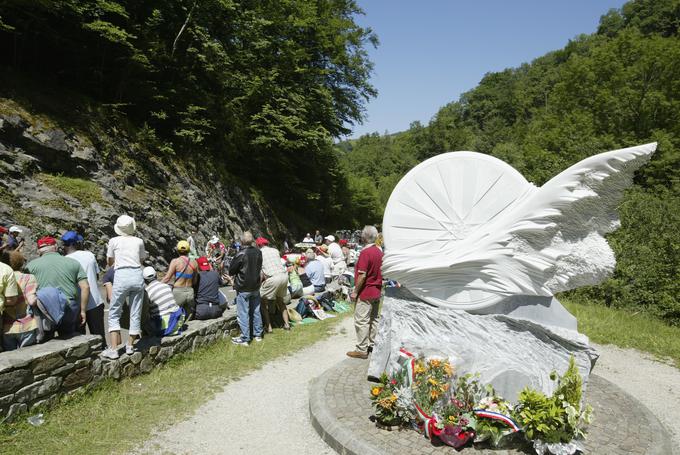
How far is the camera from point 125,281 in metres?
5.59

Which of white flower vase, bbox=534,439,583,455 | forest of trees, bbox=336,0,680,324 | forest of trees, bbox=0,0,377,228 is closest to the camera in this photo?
white flower vase, bbox=534,439,583,455

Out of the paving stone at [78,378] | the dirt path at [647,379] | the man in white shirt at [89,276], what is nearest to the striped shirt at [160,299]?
the man in white shirt at [89,276]

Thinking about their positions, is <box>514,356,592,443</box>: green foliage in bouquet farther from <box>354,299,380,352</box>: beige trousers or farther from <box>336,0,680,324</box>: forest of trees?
<box>336,0,680,324</box>: forest of trees

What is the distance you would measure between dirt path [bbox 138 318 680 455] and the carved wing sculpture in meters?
2.25

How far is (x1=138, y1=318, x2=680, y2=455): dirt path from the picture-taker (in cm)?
455

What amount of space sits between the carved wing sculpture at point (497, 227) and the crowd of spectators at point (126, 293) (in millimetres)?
1403

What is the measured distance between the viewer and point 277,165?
25203 millimetres

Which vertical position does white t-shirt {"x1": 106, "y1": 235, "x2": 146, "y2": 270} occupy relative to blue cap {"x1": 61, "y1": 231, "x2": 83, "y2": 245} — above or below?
below

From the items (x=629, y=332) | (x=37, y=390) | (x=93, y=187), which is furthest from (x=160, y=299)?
(x=629, y=332)

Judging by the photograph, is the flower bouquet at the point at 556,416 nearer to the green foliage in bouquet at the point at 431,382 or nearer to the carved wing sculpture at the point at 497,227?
the green foliage in bouquet at the point at 431,382

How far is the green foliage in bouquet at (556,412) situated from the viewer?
4.13m

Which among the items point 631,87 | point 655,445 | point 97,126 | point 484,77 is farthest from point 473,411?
point 484,77

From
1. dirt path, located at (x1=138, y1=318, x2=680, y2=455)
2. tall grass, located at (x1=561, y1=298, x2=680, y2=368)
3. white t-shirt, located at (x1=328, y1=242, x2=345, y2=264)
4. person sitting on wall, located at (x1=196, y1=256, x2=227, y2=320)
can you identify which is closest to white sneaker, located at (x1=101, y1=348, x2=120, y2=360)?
dirt path, located at (x1=138, y1=318, x2=680, y2=455)

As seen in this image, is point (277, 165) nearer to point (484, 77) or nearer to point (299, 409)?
point (299, 409)
